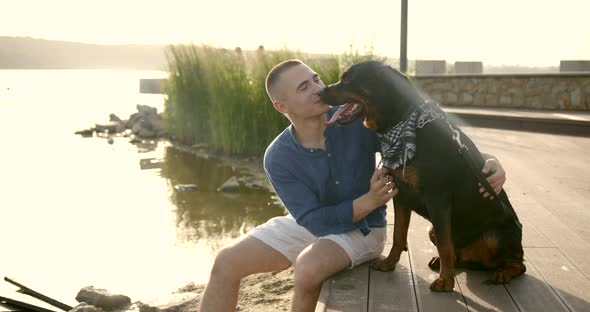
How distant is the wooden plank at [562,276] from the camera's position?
2381 mm

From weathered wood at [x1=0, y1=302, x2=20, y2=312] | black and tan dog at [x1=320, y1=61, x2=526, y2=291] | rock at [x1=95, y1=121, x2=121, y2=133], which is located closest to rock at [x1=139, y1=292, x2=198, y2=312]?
weathered wood at [x1=0, y1=302, x2=20, y2=312]

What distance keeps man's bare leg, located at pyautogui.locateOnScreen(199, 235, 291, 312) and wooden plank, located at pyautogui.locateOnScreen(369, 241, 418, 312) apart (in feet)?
1.56

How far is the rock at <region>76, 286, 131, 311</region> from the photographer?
3.82 metres

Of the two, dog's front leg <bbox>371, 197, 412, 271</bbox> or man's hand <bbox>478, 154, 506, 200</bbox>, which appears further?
dog's front leg <bbox>371, 197, 412, 271</bbox>

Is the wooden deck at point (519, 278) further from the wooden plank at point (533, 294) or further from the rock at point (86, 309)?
the rock at point (86, 309)

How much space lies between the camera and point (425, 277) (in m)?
2.61

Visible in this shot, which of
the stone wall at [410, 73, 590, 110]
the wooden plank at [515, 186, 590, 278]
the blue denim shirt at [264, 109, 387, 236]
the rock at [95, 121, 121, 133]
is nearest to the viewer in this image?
the blue denim shirt at [264, 109, 387, 236]

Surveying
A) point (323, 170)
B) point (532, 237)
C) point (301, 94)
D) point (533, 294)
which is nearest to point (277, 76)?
point (301, 94)

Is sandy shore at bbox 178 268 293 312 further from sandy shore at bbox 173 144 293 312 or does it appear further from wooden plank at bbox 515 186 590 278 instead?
wooden plank at bbox 515 186 590 278

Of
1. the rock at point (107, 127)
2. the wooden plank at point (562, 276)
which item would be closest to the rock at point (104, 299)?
the wooden plank at point (562, 276)

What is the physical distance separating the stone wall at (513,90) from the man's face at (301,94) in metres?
8.90

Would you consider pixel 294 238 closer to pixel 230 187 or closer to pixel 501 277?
pixel 501 277

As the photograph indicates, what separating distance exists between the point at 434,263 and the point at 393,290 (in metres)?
0.33

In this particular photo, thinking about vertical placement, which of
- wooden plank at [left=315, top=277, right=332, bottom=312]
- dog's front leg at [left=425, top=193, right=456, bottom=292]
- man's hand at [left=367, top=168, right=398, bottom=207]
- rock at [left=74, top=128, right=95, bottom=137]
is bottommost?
rock at [left=74, top=128, right=95, bottom=137]
